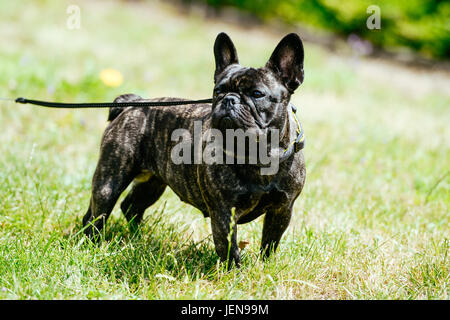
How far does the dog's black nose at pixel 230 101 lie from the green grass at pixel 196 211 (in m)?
1.04

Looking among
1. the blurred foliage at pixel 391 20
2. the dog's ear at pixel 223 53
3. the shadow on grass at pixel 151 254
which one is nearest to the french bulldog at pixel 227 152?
the dog's ear at pixel 223 53

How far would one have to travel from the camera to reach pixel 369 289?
10.1 feet

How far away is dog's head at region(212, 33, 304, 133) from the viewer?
2719mm

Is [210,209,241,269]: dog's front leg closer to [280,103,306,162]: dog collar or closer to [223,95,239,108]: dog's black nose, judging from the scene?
[280,103,306,162]: dog collar

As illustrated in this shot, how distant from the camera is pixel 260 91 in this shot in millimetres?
2795

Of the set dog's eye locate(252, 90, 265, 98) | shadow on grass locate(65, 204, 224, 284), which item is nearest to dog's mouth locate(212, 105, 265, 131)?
dog's eye locate(252, 90, 265, 98)

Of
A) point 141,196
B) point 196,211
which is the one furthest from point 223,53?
point 196,211

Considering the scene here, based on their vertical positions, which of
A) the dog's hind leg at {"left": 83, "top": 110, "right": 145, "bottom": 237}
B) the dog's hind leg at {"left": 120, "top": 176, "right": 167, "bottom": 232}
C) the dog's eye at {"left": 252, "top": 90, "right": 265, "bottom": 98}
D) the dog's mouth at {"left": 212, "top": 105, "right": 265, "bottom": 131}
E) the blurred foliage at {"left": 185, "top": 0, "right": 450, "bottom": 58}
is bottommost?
the dog's hind leg at {"left": 120, "top": 176, "right": 167, "bottom": 232}

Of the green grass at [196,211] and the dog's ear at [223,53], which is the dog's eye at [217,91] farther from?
the green grass at [196,211]

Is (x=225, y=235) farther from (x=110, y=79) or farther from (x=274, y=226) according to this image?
(x=110, y=79)

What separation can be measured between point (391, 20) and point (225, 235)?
13887 mm

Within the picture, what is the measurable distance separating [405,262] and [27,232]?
283 centimetres

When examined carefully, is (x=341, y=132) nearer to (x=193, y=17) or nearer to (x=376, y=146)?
(x=376, y=146)

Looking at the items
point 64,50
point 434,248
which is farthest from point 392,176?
point 64,50
